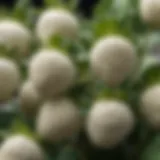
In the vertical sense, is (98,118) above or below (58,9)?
below

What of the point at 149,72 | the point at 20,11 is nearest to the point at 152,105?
the point at 149,72

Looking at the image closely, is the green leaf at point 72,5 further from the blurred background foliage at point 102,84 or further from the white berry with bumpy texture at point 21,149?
the white berry with bumpy texture at point 21,149

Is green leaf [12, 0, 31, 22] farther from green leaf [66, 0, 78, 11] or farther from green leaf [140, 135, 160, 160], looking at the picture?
green leaf [140, 135, 160, 160]

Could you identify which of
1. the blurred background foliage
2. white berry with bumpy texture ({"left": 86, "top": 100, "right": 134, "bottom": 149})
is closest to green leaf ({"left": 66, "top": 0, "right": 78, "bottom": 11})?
the blurred background foliage

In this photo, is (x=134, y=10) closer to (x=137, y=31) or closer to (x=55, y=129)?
(x=137, y=31)

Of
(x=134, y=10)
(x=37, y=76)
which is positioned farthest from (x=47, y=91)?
(x=134, y=10)

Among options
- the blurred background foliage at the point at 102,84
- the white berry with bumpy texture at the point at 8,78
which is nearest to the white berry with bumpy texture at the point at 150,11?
the blurred background foliage at the point at 102,84
